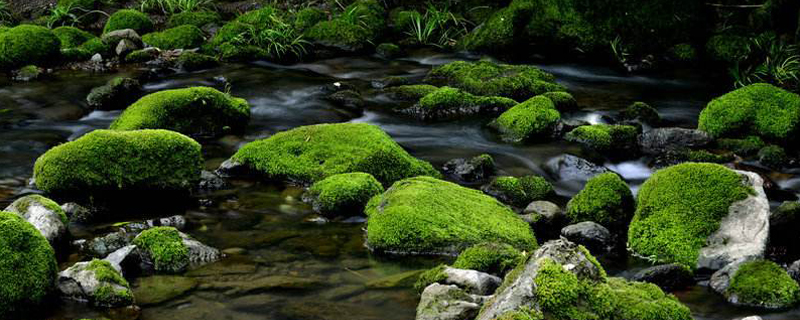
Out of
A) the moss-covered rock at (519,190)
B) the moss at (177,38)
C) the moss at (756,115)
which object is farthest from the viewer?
the moss at (177,38)

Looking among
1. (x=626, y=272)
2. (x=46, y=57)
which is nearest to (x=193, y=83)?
(x=46, y=57)

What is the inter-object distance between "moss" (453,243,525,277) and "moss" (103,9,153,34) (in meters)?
13.7

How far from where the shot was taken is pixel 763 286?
593 centimetres

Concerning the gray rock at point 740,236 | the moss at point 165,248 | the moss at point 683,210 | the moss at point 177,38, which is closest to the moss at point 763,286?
the gray rock at point 740,236

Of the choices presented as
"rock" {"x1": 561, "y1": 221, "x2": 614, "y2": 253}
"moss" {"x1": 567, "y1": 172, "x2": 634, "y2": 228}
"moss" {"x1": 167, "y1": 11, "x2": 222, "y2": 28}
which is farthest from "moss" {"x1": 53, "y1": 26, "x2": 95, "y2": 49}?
"rock" {"x1": 561, "y1": 221, "x2": 614, "y2": 253}

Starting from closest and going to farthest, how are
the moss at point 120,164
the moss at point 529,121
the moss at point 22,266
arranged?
the moss at point 22,266, the moss at point 120,164, the moss at point 529,121

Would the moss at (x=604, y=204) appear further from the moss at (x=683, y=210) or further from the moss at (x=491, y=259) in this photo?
the moss at (x=491, y=259)

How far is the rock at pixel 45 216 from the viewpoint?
6746 millimetres

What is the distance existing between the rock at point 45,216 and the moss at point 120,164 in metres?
0.97

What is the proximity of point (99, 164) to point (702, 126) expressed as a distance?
7.49 meters

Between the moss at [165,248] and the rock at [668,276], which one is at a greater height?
the moss at [165,248]

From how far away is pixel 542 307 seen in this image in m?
4.84

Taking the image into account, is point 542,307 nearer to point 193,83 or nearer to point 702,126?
point 702,126

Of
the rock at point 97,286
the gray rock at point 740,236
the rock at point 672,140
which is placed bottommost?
the rock at point 672,140
